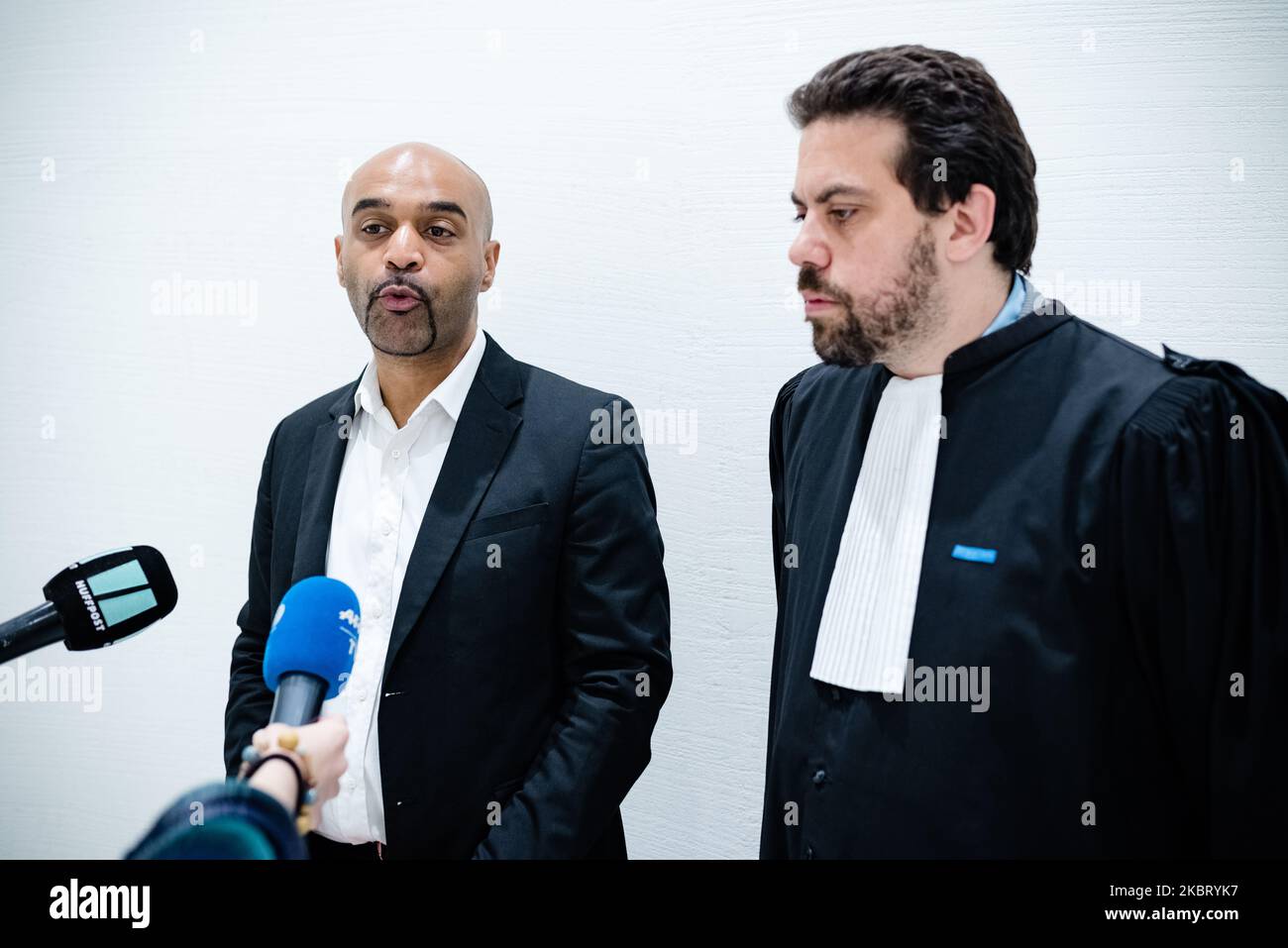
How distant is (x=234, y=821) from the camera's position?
1021 millimetres

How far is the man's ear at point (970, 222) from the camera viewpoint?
1822 mm

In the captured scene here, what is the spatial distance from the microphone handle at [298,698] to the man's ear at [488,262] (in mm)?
1223

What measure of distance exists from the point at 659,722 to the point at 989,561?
4.71ft

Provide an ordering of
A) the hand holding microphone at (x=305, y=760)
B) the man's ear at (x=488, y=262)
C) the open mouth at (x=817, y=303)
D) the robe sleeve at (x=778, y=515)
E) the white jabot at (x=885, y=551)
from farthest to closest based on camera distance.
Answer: the man's ear at (x=488, y=262)
the robe sleeve at (x=778, y=515)
the open mouth at (x=817, y=303)
the white jabot at (x=885, y=551)
the hand holding microphone at (x=305, y=760)

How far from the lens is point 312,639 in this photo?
57.8 inches

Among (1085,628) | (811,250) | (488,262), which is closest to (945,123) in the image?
(811,250)

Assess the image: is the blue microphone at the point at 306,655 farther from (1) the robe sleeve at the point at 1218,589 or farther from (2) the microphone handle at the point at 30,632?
(1) the robe sleeve at the point at 1218,589

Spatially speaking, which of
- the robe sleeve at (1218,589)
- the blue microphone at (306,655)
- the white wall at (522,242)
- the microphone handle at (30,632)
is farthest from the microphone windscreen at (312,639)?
the white wall at (522,242)

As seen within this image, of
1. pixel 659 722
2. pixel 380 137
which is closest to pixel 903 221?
pixel 659 722

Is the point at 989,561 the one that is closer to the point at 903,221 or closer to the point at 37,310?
the point at 903,221

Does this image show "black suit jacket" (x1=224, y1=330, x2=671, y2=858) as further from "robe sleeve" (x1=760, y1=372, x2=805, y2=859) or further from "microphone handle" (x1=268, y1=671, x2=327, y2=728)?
"microphone handle" (x1=268, y1=671, x2=327, y2=728)

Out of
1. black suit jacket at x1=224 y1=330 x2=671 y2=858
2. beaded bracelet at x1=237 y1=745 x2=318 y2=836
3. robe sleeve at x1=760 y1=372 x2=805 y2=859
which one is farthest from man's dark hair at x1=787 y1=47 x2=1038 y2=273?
beaded bracelet at x1=237 y1=745 x2=318 y2=836

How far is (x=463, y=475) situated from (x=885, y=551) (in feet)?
2.98

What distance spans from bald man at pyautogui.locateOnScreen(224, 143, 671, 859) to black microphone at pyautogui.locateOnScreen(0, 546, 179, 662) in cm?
58
